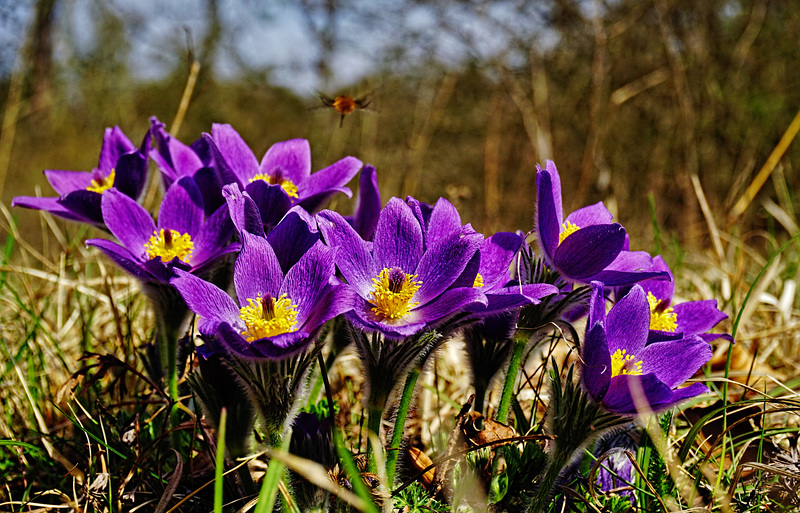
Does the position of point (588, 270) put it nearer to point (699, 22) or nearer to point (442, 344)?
point (442, 344)

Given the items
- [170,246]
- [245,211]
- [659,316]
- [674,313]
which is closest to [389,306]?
[245,211]

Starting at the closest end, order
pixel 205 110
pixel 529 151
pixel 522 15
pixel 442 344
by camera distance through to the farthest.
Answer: pixel 442 344, pixel 522 15, pixel 529 151, pixel 205 110

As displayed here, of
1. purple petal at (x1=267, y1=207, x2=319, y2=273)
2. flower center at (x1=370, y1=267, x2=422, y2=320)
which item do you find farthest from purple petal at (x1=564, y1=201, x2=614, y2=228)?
purple petal at (x1=267, y1=207, x2=319, y2=273)

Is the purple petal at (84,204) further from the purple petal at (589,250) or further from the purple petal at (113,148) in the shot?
the purple petal at (589,250)

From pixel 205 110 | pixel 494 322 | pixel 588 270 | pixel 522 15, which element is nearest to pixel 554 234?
pixel 588 270

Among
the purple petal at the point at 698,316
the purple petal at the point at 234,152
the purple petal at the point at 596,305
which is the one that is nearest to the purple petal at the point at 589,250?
the purple petal at the point at 596,305

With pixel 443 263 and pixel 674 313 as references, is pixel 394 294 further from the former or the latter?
pixel 674 313
